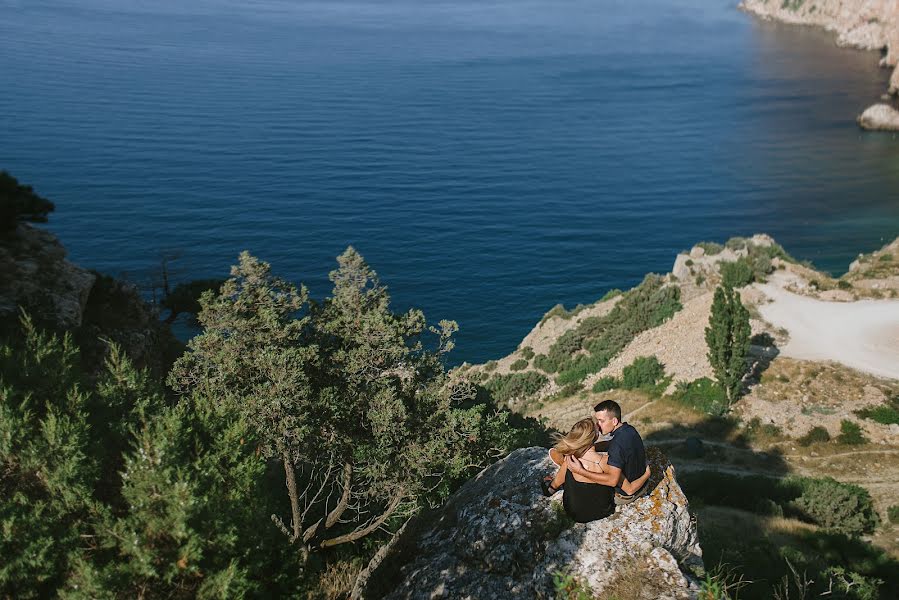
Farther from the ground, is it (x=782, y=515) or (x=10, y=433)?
(x=10, y=433)

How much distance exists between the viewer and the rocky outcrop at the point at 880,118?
335 ft

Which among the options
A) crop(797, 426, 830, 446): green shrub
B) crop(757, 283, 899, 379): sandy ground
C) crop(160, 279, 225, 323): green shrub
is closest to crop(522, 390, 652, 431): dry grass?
crop(797, 426, 830, 446): green shrub

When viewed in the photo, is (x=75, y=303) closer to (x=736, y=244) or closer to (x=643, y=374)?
(x=643, y=374)

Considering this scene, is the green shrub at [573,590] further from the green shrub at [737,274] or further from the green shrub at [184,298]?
the green shrub at [737,274]

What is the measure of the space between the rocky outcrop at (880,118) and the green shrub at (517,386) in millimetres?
88614

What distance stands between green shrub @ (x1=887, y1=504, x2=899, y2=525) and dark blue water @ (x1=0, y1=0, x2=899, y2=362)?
111ft

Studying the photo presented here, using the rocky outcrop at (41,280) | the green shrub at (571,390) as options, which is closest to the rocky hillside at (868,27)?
the green shrub at (571,390)

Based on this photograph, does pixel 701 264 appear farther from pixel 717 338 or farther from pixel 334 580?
pixel 334 580

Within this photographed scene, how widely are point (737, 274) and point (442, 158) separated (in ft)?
175

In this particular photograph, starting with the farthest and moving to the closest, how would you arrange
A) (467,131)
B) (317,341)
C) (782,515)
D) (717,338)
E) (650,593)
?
(467,131) < (717,338) < (782,515) < (317,341) < (650,593)

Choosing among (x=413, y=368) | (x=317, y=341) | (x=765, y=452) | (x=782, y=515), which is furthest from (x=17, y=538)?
(x=765, y=452)

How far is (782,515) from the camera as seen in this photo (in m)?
19.6

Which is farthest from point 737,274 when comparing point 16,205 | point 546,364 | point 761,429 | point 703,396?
point 16,205

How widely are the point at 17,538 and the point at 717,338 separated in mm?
27443
